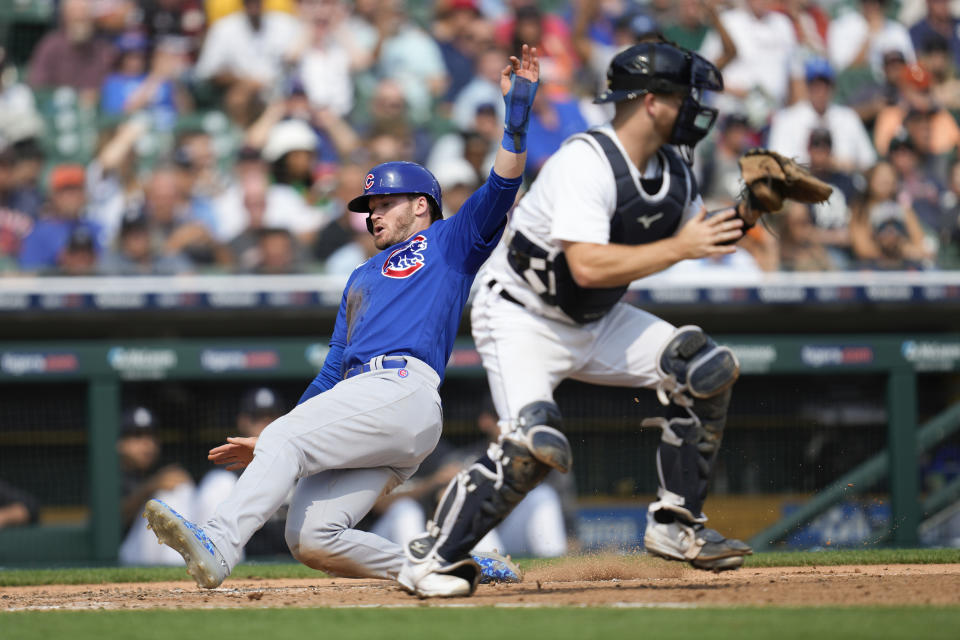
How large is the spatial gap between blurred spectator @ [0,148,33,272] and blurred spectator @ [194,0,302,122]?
1.75 m

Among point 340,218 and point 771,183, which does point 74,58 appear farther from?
point 771,183

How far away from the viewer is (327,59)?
10.1 metres

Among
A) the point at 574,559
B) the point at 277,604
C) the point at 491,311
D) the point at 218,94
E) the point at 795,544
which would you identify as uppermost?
the point at 218,94

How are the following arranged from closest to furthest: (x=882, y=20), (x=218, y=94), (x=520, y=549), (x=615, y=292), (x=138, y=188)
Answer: (x=615, y=292), (x=520, y=549), (x=138, y=188), (x=218, y=94), (x=882, y=20)

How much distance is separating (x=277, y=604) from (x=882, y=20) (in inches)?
340

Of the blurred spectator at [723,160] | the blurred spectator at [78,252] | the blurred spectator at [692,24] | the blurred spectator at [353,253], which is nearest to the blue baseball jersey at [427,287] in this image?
the blurred spectator at [353,253]

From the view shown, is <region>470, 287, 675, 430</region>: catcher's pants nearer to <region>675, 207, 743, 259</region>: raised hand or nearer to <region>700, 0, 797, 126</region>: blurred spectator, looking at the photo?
<region>675, 207, 743, 259</region>: raised hand

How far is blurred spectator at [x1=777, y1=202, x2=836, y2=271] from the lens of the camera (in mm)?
8352

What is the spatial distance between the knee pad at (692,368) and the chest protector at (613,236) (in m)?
0.25

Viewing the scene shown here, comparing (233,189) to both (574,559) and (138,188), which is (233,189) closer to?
(138,188)

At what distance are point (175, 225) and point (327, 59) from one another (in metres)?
2.21

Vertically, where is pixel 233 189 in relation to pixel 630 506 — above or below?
above

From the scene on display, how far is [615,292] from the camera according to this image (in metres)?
4.06

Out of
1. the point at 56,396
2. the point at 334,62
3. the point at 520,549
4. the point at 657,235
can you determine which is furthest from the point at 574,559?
the point at 334,62
